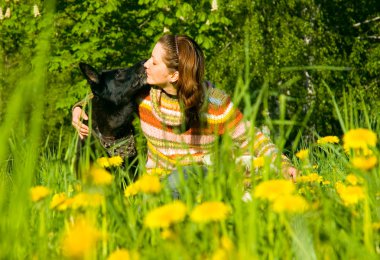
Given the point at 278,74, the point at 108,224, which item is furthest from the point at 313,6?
the point at 108,224

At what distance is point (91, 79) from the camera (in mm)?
3883

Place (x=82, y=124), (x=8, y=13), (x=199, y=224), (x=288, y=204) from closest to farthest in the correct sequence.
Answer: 1. (x=288, y=204)
2. (x=199, y=224)
3. (x=82, y=124)
4. (x=8, y=13)

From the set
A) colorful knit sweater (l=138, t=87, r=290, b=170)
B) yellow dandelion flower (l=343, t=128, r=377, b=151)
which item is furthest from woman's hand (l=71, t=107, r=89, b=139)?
yellow dandelion flower (l=343, t=128, r=377, b=151)

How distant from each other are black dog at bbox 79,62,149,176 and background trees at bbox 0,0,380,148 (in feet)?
21.7

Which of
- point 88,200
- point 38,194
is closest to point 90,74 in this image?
point 38,194

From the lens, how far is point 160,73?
3.64 m

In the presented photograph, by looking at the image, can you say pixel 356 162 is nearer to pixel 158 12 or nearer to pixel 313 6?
pixel 158 12

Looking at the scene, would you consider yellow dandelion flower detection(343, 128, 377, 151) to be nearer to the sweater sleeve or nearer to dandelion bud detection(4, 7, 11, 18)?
the sweater sleeve

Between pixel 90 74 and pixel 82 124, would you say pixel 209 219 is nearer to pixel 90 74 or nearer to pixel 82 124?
pixel 82 124

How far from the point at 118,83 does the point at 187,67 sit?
0.42 meters

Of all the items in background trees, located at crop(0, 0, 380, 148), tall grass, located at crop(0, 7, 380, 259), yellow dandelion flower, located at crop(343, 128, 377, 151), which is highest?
background trees, located at crop(0, 0, 380, 148)

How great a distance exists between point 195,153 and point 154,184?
2.16 metres

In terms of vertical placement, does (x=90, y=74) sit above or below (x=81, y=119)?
above

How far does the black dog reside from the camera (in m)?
3.79
